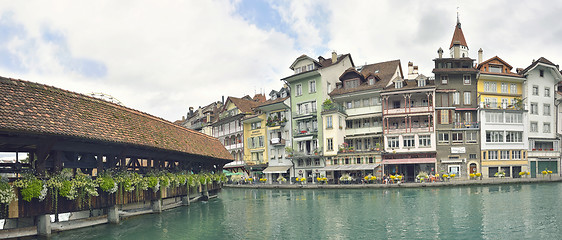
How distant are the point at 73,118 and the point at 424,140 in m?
45.4

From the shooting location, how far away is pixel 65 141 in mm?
18281

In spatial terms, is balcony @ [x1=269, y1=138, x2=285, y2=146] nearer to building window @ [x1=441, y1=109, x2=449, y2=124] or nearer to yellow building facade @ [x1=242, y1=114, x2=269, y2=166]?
yellow building facade @ [x1=242, y1=114, x2=269, y2=166]

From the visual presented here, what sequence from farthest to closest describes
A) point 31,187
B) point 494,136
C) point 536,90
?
point 536,90, point 494,136, point 31,187

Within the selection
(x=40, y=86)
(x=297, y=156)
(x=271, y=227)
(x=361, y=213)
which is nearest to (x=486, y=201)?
(x=361, y=213)

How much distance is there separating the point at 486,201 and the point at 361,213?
34.7 feet

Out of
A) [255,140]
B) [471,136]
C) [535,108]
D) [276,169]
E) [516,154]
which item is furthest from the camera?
[255,140]

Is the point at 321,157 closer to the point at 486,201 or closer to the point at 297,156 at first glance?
the point at 297,156

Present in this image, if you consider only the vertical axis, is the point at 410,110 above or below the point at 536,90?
below

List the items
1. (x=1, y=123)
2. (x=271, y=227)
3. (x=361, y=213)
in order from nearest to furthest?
(x=1, y=123) < (x=271, y=227) < (x=361, y=213)

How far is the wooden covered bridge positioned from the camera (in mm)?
15781

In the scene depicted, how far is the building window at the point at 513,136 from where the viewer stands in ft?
186

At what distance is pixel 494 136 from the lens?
5597 cm

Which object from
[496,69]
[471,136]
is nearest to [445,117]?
[471,136]

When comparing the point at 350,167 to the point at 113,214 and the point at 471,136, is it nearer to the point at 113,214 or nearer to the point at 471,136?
the point at 471,136
